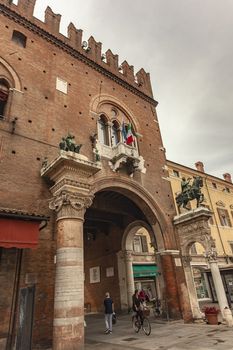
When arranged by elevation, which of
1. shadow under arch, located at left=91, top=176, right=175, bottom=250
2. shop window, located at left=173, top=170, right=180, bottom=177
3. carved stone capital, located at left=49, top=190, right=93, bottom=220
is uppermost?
shop window, located at left=173, top=170, right=180, bottom=177

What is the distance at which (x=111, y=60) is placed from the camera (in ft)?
52.5

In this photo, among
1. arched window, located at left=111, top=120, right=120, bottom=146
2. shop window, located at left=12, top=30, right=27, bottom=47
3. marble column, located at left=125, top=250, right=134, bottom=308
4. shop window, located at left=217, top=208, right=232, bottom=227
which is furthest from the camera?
shop window, located at left=217, top=208, right=232, bottom=227

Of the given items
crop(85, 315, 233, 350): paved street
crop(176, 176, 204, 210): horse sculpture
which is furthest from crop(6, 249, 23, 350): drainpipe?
crop(176, 176, 204, 210): horse sculpture

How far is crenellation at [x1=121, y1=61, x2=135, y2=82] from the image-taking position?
16781 mm

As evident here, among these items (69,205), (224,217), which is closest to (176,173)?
(224,217)

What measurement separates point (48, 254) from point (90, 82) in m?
9.23

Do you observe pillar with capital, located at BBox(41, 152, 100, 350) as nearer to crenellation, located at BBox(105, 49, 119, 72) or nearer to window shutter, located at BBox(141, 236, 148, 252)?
crenellation, located at BBox(105, 49, 119, 72)

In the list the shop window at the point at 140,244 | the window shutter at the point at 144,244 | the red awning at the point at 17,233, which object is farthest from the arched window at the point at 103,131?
the window shutter at the point at 144,244

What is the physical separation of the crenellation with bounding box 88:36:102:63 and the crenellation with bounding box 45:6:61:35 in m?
2.14

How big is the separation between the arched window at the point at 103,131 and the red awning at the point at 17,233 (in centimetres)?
654

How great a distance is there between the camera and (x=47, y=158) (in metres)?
9.45

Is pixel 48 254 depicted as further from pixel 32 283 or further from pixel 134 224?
pixel 134 224

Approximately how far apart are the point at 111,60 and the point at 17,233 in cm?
1288

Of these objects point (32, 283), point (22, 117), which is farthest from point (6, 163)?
point (32, 283)
